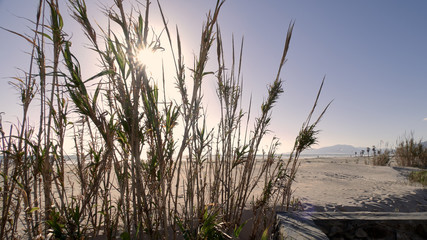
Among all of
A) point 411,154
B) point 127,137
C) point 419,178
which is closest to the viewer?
point 127,137

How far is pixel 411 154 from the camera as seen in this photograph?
11438mm

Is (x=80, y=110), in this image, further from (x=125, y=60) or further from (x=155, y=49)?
(x=155, y=49)

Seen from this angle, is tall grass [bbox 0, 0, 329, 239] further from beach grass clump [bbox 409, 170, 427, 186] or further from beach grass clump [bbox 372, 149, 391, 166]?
beach grass clump [bbox 372, 149, 391, 166]

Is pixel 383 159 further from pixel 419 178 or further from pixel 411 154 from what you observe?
pixel 419 178

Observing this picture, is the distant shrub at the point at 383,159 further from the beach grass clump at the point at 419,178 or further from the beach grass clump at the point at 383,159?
the beach grass clump at the point at 419,178

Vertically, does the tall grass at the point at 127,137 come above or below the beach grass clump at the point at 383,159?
above

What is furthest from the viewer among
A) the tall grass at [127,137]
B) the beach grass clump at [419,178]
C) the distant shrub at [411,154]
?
the distant shrub at [411,154]

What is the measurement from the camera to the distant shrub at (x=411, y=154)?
1116cm

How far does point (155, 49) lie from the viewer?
51.7 inches

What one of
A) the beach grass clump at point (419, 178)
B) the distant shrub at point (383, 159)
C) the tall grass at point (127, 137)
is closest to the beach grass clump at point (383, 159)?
the distant shrub at point (383, 159)

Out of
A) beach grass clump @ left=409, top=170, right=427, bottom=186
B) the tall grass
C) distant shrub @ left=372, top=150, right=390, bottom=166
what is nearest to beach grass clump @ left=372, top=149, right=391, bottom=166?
distant shrub @ left=372, top=150, right=390, bottom=166

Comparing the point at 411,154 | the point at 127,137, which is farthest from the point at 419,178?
the point at 127,137

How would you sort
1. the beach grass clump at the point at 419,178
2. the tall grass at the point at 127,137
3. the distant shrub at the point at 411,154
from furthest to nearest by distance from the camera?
the distant shrub at the point at 411,154 < the beach grass clump at the point at 419,178 < the tall grass at the point at 127,137

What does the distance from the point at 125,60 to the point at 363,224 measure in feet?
8.16
